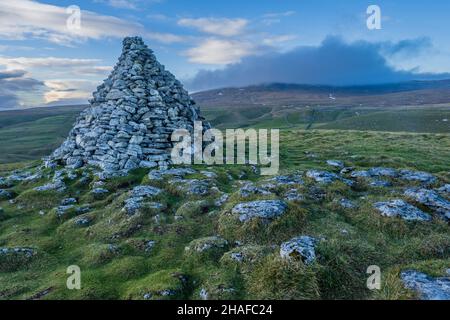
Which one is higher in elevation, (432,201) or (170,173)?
(170,173)

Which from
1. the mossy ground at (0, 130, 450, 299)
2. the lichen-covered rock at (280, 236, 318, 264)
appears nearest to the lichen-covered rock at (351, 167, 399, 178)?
the mossy ground at (0, 130, 450, 299)

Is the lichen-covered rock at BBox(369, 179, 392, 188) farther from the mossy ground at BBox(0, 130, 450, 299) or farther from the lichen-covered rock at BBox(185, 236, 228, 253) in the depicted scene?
the lichen-covered rock at BBox(185, 236, 228, 253)

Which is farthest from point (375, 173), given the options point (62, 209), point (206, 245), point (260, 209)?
point (62, 209)

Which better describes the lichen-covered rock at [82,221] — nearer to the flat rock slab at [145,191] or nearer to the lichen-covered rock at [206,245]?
the flat rock slab at [145,191]

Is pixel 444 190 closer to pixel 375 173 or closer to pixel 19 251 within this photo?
pixel 375 173

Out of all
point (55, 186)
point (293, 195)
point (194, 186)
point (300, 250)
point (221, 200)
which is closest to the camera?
point (300, 250)

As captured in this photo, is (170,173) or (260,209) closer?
(260,209)

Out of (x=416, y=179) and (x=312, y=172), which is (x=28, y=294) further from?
(x=416, y=179)
